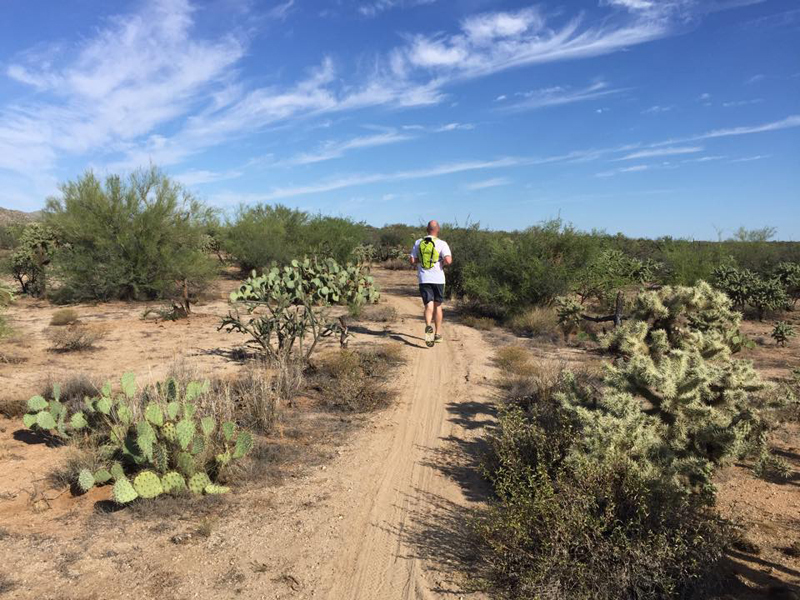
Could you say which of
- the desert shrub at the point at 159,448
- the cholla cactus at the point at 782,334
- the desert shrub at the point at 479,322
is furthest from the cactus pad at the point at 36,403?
the cholla cactus at the point at 782,334

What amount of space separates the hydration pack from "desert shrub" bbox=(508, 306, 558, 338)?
10.6ft

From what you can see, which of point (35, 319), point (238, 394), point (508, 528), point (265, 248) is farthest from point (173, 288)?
point (508, 528)

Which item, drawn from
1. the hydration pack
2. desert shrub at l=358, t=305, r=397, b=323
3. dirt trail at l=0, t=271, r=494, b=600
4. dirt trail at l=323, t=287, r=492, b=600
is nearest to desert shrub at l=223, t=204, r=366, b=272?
desert shrub at l=358, t=305, r=397, b=323

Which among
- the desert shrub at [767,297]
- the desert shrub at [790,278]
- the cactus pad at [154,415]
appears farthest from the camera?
the desert shrub at [790,278]

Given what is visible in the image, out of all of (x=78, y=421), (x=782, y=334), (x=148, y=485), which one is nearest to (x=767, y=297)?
(x=782, y=334)

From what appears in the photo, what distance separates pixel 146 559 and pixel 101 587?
324 millimetres

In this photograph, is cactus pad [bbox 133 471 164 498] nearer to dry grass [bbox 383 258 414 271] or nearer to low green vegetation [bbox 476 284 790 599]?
low green vegetation [bbox 476 284 790 599]

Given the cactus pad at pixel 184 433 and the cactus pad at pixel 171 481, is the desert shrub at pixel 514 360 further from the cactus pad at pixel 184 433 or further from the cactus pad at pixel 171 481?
the cactus pad at pixel 171 481

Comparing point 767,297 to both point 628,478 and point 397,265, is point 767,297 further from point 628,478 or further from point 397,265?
point 397,265

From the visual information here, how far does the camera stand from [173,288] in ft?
54.8

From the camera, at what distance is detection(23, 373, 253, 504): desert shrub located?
4.29m

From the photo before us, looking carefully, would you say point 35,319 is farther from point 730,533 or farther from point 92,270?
point 730,533

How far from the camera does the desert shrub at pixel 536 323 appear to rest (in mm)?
11031

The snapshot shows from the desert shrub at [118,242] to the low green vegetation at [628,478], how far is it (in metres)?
13.8
